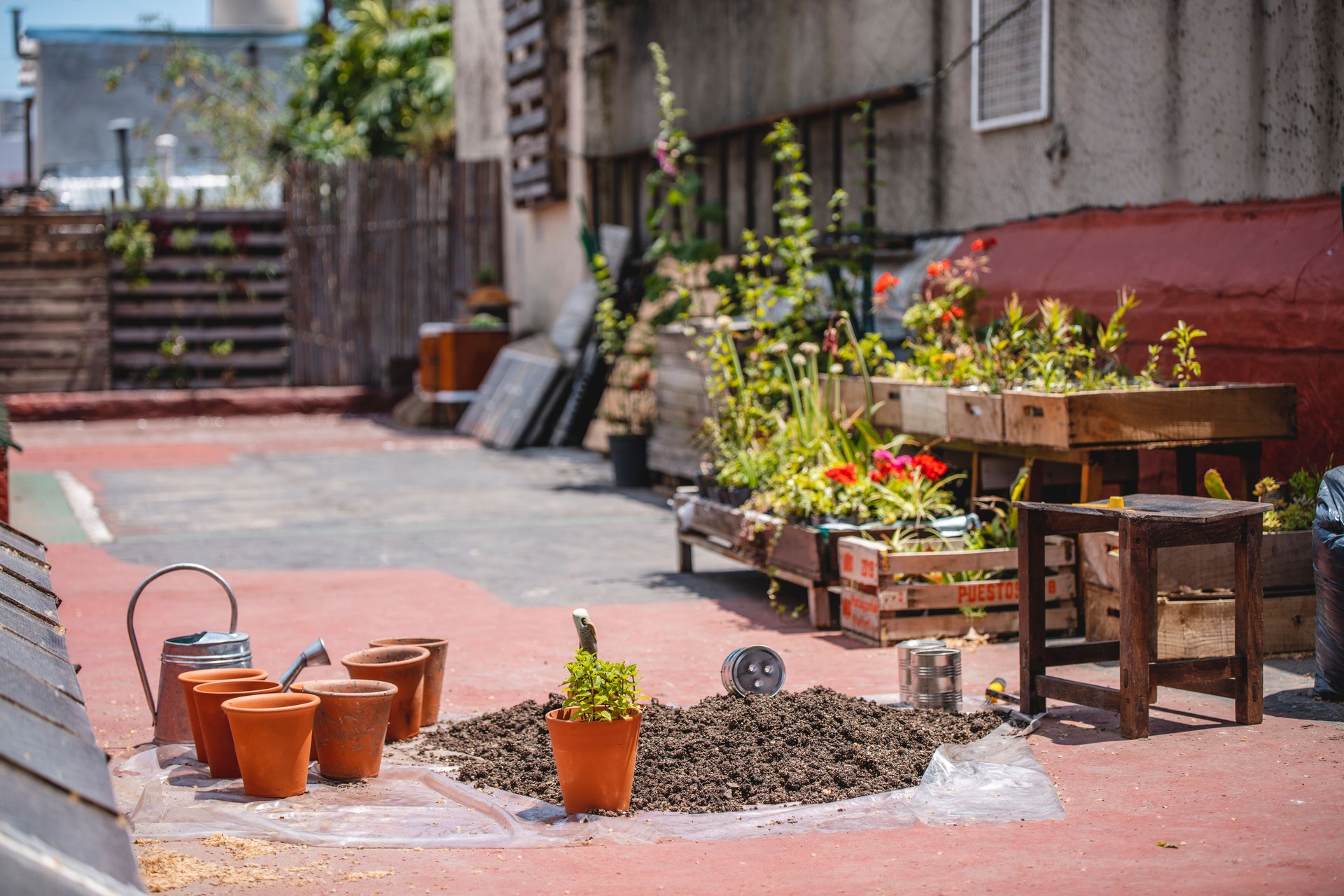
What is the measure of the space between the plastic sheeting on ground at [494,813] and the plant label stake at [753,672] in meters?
0.91

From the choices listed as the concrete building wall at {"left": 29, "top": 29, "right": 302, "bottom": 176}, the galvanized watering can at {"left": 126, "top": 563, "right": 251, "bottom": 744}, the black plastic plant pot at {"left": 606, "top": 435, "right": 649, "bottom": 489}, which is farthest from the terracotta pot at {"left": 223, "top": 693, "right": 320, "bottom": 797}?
the concrete building wall at {"left": 29, "top": 29, "right": 302, "bottom": 176}

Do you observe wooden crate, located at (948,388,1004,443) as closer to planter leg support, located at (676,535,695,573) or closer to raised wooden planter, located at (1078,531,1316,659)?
raised wooden planter, located at (1078,531,1316,659)

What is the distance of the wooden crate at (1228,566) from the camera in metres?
6.02

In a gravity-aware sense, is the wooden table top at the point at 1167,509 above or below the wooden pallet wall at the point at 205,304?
below

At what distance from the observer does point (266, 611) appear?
750 centimetres

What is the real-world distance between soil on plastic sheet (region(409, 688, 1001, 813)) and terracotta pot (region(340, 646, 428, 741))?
0.29 feet

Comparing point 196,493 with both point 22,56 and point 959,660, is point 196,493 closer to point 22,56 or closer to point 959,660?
point 959,660

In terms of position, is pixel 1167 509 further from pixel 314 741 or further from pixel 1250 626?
pixel 314 741

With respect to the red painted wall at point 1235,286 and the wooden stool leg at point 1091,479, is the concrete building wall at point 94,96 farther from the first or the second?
the wooden stool leg at point 1091,479

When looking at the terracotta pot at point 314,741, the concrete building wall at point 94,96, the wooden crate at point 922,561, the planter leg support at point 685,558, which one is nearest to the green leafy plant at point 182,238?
the concrete building wall at point 94,96

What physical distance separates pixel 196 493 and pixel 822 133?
5845 millimetres

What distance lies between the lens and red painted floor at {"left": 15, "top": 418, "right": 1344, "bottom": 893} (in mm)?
3736

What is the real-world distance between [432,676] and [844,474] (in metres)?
2.64

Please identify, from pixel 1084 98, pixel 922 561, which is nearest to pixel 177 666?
pixel 922 561
